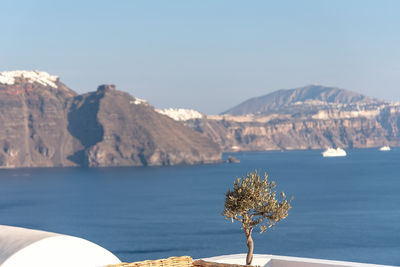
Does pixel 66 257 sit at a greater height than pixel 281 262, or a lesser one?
greater

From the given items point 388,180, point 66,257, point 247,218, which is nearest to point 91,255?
point 66,257

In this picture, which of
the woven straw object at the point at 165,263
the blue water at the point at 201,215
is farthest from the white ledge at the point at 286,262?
the blue water at the point at 201,215

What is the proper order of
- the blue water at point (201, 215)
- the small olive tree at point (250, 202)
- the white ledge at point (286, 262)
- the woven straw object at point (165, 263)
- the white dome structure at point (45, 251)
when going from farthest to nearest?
the blue water at point (201, 215), the white ledge at point (286, 262), the small olive tree at point (250, 202), the white dome structure at point (45, 251), the woven straw object at point (165, 263)

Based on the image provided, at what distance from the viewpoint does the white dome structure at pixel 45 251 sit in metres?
9.74

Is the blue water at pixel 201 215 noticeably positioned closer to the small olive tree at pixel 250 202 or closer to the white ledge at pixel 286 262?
the white ledge at pixel 286 262

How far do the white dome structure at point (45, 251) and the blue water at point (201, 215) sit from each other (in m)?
54.5

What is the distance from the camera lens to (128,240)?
76312 mm

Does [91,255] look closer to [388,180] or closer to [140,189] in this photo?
[140,189]

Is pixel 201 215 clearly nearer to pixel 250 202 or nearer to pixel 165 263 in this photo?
pixel 250 202

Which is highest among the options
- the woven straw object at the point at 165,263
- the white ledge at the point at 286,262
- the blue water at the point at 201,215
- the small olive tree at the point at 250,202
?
the small olive tree at the point at 250,202

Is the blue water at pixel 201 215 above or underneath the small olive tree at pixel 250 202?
underneath

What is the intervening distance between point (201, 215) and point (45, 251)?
279ft

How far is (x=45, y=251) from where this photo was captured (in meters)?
9.99

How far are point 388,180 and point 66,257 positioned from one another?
14432cm
